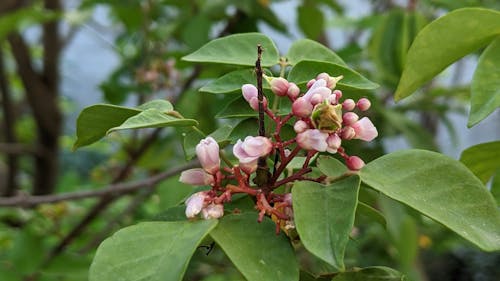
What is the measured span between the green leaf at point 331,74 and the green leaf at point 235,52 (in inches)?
1.5

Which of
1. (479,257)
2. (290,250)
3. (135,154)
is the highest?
(290,250)

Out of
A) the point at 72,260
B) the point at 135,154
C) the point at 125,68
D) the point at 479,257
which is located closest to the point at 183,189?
the point at 72,260

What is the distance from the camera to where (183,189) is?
36.8 inches

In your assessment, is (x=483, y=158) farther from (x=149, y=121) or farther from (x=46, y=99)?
(x=46, y=99)

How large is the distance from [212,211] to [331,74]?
0.48ft

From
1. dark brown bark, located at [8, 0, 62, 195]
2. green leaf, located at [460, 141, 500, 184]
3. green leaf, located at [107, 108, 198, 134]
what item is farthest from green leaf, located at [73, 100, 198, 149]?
dark brown bark, located at [8, 0, 62, 195]

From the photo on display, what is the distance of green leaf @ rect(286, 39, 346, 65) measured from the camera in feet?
1.92

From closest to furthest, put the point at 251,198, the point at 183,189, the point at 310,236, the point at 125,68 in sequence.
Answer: the point at 310,236 → the point at 251,198 → the point at 183,189 → the point at 125,68

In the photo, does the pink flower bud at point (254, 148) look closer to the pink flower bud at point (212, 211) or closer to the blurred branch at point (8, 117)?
the pink flower bud at point (212, 211)

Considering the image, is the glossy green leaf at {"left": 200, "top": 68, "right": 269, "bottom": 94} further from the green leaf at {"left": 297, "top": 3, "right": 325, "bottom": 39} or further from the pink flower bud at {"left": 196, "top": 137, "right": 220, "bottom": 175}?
the green leaf at {"left": 297, "top": 3, "right": 325, "bottom": 39}

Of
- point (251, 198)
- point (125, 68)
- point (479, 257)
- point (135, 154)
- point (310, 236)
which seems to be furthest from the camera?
point (479, 257)

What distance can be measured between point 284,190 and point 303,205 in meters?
0.09

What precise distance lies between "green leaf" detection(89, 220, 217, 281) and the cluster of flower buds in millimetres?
23

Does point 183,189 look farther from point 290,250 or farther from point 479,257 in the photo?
point 479,257
